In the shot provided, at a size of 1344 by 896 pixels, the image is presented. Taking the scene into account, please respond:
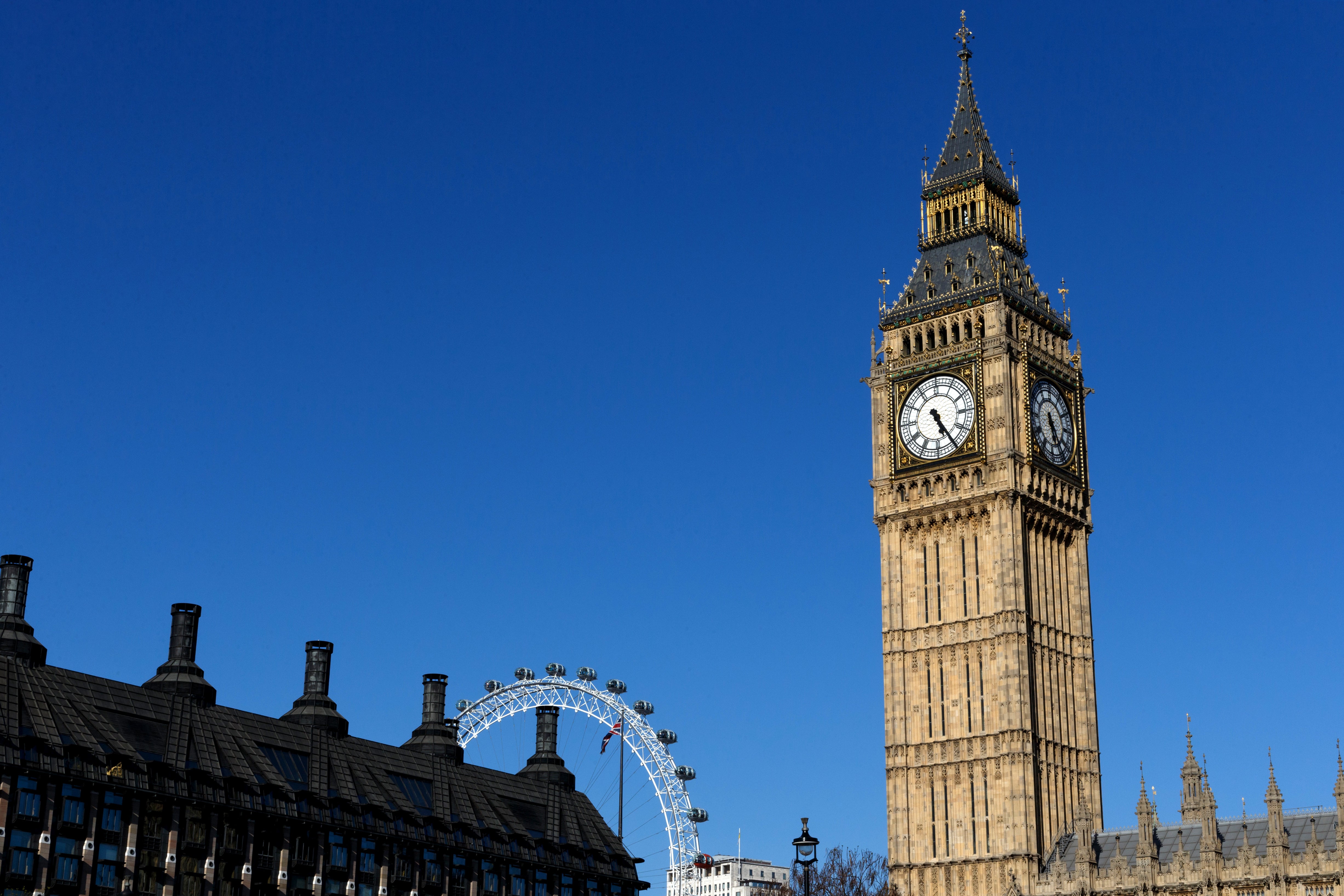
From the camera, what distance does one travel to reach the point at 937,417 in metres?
120

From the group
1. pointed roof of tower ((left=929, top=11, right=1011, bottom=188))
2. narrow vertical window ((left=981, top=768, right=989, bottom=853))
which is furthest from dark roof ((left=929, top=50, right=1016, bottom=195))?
narrow vertical window ((left=981, top=768, right=989, bottom=853))

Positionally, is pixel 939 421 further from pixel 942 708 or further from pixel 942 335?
pixel 942 708

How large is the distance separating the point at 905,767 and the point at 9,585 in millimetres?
58345

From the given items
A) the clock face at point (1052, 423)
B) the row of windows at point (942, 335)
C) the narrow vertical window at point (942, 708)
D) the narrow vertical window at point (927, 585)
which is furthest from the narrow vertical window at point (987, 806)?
the row of windows at point (942, 335)

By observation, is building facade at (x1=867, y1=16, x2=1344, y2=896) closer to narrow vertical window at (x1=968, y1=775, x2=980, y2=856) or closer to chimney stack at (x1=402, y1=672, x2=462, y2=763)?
narrow vertical window at (x1=968, y1=775, x2=980, y2=856)

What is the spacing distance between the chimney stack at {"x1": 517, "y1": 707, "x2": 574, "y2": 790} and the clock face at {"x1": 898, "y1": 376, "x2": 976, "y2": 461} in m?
32.9

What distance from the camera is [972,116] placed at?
131250 millimetres

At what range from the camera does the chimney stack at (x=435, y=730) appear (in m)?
111

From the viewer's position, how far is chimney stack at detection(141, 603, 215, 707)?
9081cm

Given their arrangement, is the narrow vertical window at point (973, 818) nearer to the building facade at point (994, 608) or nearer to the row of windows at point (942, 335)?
the building facade at point (994, 608)

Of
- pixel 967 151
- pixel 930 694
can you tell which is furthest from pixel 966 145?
pixel 930 694

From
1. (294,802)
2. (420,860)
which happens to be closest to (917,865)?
(420,860)

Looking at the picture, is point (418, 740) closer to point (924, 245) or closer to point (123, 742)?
point (123, 742)

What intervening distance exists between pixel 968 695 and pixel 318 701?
139 feet
